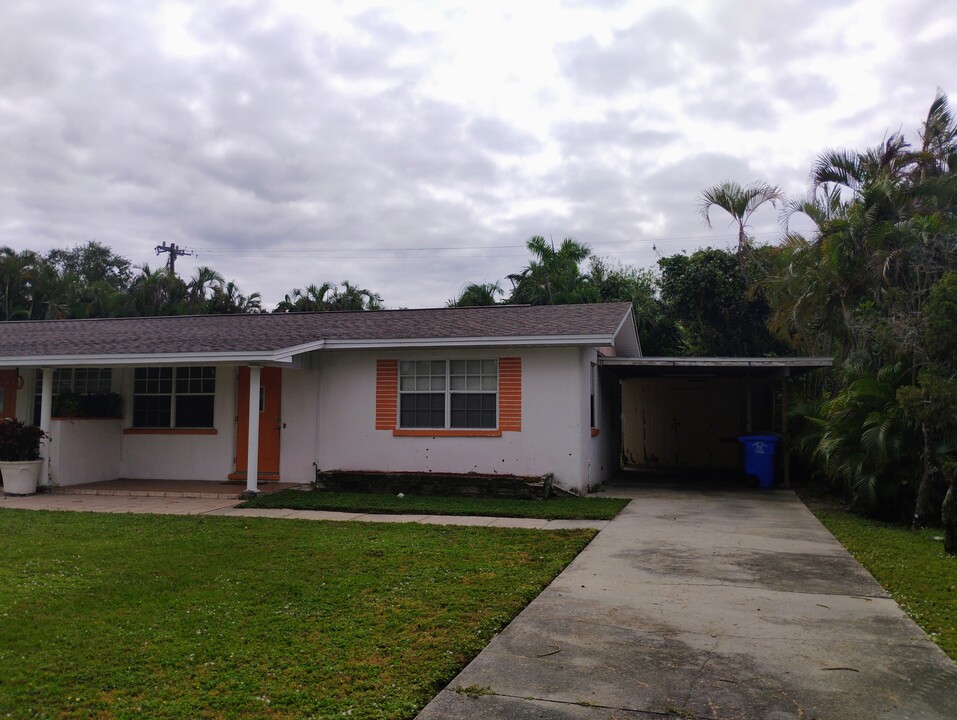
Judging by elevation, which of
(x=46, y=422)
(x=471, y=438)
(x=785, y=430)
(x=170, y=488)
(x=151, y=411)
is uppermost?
(x=151, y=411)

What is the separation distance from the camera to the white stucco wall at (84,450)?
45.5 feet

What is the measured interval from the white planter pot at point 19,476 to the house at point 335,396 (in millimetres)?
493

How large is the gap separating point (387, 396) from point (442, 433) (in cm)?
123

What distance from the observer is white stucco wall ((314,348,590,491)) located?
13.0 metres

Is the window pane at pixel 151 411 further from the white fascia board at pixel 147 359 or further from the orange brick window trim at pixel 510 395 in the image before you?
the orange brick window trim at pixel 510 395

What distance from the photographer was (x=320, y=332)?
1455 cm

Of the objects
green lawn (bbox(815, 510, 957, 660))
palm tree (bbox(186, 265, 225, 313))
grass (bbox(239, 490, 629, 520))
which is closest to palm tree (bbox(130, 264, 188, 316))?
palm tree (bbox(186, 265, 225, 313))

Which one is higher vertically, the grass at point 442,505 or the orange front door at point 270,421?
the orange front door at point 270,421

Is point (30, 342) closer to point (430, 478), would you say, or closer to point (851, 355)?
point (430, 478)

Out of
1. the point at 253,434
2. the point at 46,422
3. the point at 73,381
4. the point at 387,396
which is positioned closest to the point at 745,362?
the point at 387,396

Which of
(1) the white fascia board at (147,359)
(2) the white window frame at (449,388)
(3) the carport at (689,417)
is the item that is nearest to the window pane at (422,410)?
(2) the white window frame at (449,388)

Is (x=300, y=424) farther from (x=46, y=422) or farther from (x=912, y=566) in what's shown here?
(x=912, y=566)

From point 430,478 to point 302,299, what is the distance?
2554 cm

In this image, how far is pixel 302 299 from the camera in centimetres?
3684
